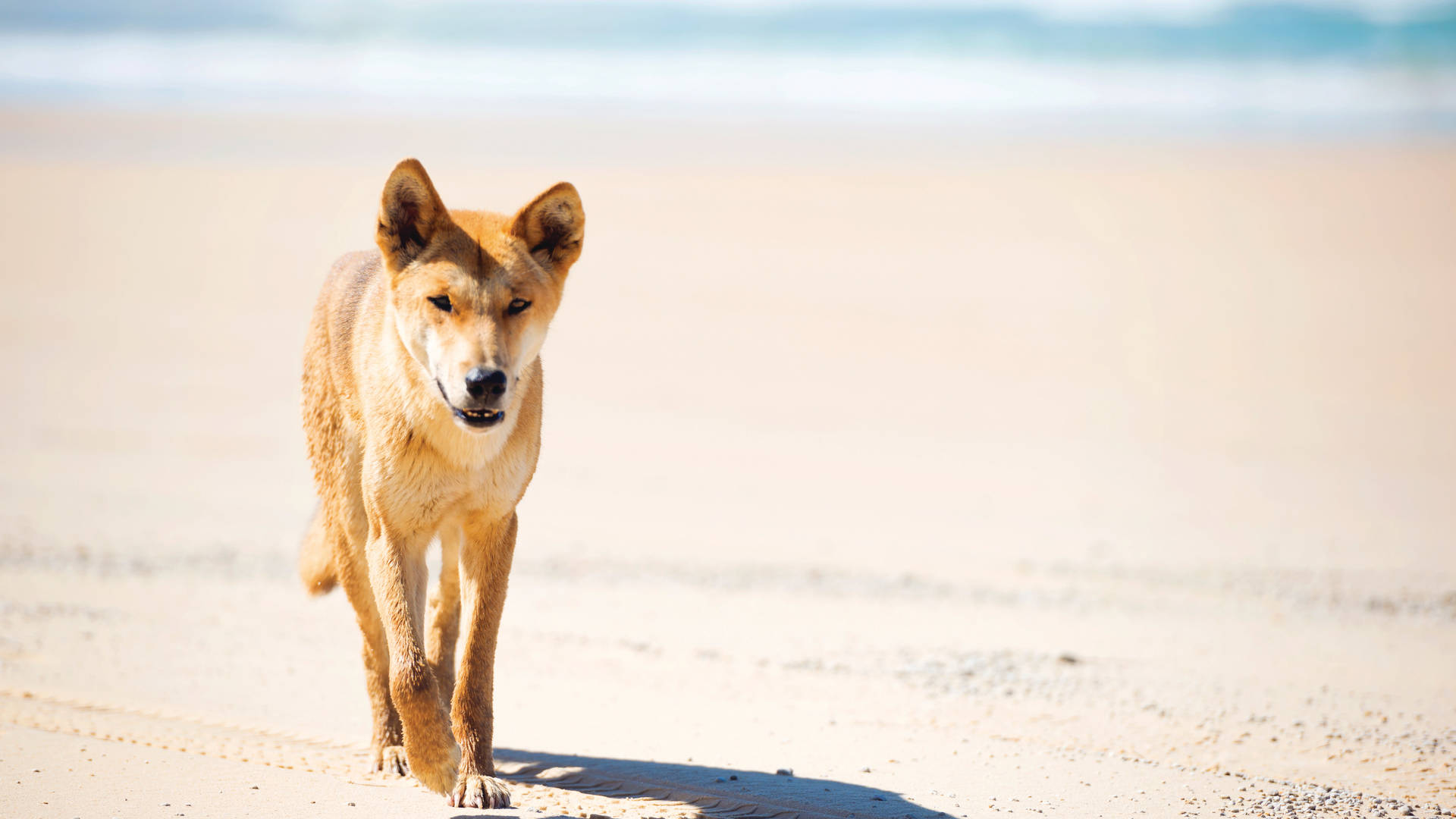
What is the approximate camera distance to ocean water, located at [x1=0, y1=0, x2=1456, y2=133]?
4100 cm

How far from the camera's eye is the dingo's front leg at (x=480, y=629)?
5457mm

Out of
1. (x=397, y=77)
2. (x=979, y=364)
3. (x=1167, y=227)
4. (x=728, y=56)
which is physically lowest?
(x=979, y=364)

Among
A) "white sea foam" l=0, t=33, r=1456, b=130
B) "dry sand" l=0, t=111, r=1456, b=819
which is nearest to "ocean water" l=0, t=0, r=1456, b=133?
"white sea foam" l=0, t=33, r=1456, b=130

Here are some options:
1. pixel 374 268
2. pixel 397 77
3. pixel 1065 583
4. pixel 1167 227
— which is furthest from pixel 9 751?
pixel 397 77

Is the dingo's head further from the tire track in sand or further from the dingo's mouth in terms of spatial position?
the tire track in sand

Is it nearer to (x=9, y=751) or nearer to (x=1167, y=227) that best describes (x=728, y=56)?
(x=1167, y=227)

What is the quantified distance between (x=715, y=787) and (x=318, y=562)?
7.83 ft

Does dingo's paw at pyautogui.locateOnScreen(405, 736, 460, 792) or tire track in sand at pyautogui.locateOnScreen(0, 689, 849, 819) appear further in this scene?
tire track in sand at pyautogui.locateOnScreen(0, 689, 849, 819)

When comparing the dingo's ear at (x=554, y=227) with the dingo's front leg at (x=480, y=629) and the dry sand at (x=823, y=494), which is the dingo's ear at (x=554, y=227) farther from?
the dry sand at (x=823, y=494)

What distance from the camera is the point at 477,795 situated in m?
5.14

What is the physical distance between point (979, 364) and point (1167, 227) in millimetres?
7977

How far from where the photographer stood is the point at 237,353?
18.6m

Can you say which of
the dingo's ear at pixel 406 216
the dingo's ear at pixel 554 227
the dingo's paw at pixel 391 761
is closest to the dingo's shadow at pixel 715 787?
the dingo's paw at pixel 391 761

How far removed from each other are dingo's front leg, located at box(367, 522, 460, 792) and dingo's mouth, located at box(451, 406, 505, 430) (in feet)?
2.72
